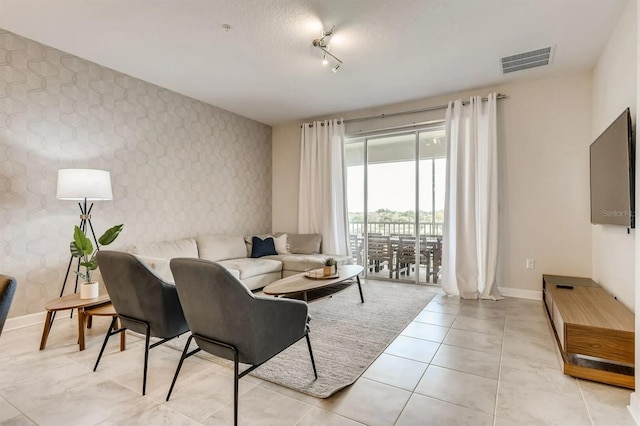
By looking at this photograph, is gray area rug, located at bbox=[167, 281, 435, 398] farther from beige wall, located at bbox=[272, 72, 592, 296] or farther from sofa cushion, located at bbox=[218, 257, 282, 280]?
beige wall, located at bbox=[272, 72, 592, 296]

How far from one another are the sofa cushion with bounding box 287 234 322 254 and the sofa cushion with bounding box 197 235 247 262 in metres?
0.80

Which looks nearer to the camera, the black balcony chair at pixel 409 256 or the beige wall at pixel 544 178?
the beige wall at pixel 544 178

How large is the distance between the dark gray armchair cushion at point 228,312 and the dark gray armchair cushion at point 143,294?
0.30m

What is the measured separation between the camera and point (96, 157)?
349 cm

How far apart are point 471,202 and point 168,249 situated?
390 centimetres

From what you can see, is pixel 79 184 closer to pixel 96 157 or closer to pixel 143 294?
pixel 96 157

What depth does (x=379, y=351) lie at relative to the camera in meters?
2.48

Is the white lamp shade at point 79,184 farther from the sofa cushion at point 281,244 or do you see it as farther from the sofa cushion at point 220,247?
the sofa cushion at point 281,244

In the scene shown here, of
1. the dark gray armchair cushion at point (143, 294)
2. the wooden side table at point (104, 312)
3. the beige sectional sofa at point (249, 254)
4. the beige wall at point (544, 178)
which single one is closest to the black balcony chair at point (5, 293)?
the dark gray armchair cushion at point (143, 294)

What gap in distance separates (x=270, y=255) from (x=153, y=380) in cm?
301

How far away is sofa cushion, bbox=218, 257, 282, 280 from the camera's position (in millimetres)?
4062

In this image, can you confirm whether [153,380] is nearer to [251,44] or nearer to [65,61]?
[251,44]

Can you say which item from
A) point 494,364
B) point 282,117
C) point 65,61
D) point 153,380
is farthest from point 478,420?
point 282,117

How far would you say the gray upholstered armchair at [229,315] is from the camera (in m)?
1.56
